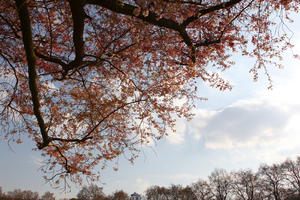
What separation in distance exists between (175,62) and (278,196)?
147ft

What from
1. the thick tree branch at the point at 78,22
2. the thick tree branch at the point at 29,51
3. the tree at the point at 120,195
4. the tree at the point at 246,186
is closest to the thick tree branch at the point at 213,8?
the thick tree branch at the point at 78,22

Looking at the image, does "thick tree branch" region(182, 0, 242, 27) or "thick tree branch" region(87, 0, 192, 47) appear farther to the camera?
"thick tree branch" region(182, 0, 242, 27)

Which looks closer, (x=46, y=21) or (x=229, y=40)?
(x=46, y=21)

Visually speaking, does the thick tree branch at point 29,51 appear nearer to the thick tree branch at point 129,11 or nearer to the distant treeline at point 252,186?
the thick tree branch at point 129,11

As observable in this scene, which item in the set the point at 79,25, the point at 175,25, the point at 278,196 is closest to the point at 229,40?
the point at 175,25

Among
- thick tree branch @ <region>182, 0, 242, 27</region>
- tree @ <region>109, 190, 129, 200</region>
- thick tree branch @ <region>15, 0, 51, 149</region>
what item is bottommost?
tree @ <region>109, 190, 129, 200</region>

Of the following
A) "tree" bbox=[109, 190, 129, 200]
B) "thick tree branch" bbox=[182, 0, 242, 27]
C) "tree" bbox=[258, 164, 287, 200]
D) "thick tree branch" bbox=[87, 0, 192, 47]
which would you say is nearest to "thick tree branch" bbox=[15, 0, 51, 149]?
"thick tree branch" bbox=[87, 0, 192, 47]

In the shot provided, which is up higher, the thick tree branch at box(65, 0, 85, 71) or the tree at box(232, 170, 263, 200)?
the thick tree branch at box(65, 0, 85, 71)

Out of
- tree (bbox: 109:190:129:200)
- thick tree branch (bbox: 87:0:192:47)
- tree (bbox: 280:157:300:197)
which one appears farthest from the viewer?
tree (bbox: 109:190:129:200)

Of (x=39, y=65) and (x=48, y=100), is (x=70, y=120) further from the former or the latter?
(x=39, y=65)

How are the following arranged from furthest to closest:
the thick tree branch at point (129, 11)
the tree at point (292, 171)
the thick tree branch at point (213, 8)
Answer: the tree at point (292, 171)
the thick tree branch at point (213, 8)
the thick tree branch at point (129, 11)

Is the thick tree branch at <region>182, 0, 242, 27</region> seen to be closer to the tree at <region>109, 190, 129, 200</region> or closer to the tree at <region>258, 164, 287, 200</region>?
the tree at <region>258, 164, 287, 200</region>

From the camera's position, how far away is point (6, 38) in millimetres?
6242

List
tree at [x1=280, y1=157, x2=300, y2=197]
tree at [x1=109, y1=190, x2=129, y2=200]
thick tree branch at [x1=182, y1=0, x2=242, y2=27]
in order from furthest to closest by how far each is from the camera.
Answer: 1. tree at [x1=109, y1=190, x2=129, y2=200]
2. tree at [x1=280, y1=157, x2=300, y2=197]
3. thick tree branch at [x1=182, y1=0, x2=242, y2=27]
